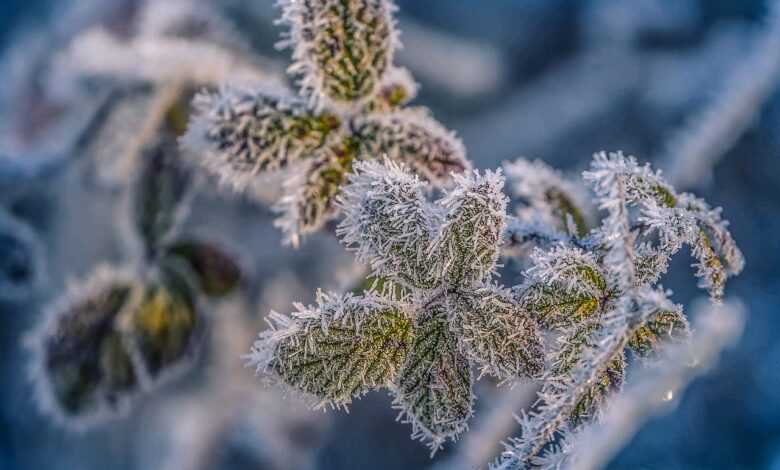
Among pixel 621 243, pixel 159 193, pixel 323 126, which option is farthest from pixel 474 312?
pixel 159 193

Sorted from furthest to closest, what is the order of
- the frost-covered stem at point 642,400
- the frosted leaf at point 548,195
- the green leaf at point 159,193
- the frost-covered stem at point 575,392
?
the green leaf at point 159,193 → the frosted leaf at point 548,195 → the frost-covered stem at point 642,400 → the frost-covered stem at point 575,392

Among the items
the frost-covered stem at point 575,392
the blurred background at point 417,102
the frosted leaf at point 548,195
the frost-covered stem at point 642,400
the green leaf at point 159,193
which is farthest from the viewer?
the blurred background at point 417,102

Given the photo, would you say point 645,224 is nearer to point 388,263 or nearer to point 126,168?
point 388,263

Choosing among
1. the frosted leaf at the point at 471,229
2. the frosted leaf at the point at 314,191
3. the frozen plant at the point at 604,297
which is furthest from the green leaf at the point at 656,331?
the frosted leaf at the point at 314,191

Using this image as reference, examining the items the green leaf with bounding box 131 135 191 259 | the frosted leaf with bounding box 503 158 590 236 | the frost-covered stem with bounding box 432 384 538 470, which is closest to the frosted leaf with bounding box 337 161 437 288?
the frosted leaf with bounding box 503 158 590 236

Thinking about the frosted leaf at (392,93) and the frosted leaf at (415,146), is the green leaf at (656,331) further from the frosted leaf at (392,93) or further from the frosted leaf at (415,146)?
the frosted leaf at (392,93)

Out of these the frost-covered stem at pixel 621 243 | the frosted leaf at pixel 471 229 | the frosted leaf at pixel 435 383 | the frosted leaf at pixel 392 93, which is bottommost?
the frosted leaf at pixel 435 383
